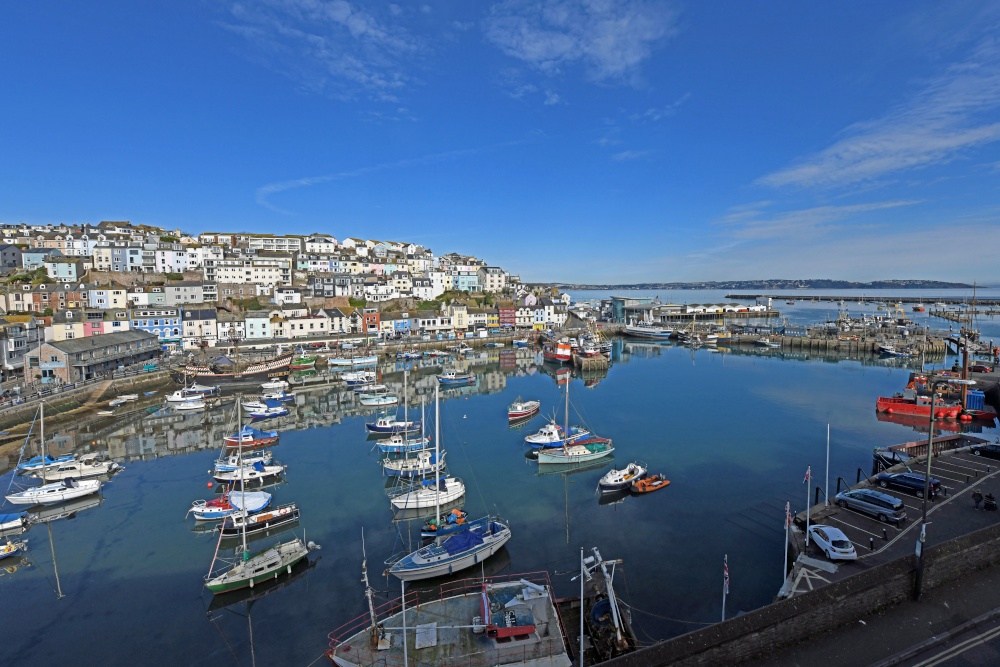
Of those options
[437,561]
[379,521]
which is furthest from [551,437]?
[437,561]

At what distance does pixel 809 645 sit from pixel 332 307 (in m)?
62.1

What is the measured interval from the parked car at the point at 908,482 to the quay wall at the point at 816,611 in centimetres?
687

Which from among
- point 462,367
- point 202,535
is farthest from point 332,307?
point 202,535

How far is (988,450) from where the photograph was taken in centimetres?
1702

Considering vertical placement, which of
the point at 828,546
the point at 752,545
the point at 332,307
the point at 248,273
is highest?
the point at 248,273

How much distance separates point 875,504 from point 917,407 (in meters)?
19.4

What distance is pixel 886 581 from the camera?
7.30m

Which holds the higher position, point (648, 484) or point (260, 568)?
point (260, 568)

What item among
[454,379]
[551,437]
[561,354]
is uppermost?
[561,354]

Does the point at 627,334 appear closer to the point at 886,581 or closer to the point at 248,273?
the point at 248,273

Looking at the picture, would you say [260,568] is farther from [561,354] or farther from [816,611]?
[561,354]

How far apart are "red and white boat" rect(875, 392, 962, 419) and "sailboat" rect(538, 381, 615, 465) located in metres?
18.0

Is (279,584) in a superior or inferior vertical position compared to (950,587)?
inferior

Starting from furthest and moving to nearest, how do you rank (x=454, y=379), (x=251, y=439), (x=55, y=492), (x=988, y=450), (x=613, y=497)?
1. (x=454, y=379)
2. (x=251, y=439)
3. (x=55, y=492)
4. (x=613, y=497)
5. (x=988, y=450)
